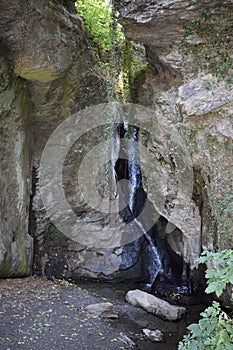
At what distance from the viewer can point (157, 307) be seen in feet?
20.6

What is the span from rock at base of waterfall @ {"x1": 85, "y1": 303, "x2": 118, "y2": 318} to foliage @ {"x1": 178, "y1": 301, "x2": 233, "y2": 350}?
345 cm

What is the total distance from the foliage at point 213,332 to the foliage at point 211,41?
4.09 meters

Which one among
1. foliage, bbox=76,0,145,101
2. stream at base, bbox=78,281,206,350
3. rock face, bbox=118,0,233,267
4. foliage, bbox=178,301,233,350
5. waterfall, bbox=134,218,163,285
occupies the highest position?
foliage, bbox=76,0,145,101

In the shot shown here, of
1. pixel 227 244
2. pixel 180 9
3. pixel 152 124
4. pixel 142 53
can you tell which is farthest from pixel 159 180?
pixel 180 9

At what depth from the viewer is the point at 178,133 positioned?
677cm

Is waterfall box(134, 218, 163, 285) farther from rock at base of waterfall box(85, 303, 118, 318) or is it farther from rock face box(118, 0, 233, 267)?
rock at base of waterfall box(85, 303, 118, 318)

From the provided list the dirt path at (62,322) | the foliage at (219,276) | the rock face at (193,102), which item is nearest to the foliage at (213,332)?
the foliage at (219,276)

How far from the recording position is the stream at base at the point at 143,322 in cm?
515

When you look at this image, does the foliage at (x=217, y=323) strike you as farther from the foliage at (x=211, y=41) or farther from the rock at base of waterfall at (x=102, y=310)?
the foliage at (x=211, y=41)

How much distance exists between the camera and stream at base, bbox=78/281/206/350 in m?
5.15

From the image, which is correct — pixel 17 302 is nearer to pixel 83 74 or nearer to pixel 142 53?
pixel 83 74

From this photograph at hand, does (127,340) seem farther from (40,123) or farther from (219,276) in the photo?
(40,123)

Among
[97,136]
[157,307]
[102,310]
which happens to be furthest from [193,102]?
[102,310]

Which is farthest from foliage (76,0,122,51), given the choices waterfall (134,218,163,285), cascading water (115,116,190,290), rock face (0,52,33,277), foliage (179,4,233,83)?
waterfall (134,218,163,285)
